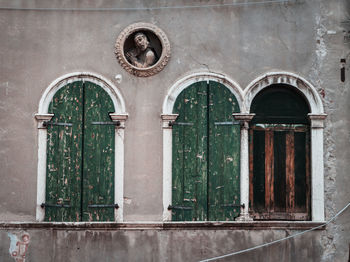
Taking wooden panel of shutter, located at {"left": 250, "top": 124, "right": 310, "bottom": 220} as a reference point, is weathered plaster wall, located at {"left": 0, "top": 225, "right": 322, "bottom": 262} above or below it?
below

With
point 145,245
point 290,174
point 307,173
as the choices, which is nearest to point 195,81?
point 290,174

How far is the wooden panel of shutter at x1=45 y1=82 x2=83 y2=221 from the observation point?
909 centimetres

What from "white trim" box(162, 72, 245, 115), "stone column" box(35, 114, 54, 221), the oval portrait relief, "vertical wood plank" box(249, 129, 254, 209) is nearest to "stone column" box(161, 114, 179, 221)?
"white trim" box(162, 72, 245, 115)

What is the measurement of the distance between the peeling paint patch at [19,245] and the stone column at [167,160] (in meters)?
2.15

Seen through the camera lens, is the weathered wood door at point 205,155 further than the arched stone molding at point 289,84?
No

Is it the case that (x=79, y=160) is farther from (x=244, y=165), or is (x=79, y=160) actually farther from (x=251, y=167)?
(x=251, y=167)

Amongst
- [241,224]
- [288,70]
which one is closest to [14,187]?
[241,224]

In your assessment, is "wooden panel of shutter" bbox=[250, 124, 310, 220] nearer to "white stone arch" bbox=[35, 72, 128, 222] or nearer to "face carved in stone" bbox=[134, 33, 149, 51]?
"white stone arch" bbox=[35, 72, 128, 222]

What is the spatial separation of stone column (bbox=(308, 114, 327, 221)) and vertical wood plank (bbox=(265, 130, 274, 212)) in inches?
25.2

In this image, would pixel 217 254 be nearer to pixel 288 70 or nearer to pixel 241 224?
pixel 241 224

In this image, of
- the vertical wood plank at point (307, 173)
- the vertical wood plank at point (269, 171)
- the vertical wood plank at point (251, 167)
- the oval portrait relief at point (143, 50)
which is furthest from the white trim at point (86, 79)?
the vertical wood plank at point (307, 173)

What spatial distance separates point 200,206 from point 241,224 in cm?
69

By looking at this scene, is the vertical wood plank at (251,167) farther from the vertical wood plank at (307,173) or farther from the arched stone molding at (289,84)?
the vertical wood plank at (307,173)

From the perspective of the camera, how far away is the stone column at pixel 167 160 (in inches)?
359
